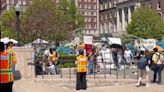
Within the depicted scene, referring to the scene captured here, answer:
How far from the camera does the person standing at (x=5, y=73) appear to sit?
10.3m

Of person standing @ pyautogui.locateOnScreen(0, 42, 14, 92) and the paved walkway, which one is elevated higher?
person standing @ pyautogui.locateOnScreen(0, 42, 14, 92)

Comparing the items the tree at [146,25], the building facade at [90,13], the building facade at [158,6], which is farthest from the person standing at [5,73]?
the building facade at [90,13]

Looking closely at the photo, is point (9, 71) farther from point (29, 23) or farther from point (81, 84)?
point (29, 23)

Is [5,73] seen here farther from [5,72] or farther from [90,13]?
[90,13]

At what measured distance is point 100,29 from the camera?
143m

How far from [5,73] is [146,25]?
76.0 meters

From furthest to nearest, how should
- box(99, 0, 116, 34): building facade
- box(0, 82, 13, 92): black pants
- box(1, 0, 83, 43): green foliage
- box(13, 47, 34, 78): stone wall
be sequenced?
box(99, 0, 116, 34): building facade < box(1, 0, 83, 43): green foliage < box(13, 47, 34, 78): stone wall < box(0, 82, 13, 92): black pants

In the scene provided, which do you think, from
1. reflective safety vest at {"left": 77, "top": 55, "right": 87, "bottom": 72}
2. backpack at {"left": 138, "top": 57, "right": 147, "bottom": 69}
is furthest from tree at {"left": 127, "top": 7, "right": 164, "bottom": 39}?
reflective safety vest at {"left": 77, "top": 55, "right": 87, "bottom": 72}

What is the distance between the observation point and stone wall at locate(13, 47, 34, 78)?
19.8 m

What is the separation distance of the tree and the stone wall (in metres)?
64.2

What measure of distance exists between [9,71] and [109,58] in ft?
65.1

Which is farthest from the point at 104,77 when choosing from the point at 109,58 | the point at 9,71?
the point at 9,71

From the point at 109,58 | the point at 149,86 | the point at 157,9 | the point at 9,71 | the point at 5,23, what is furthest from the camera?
the point at 157,9

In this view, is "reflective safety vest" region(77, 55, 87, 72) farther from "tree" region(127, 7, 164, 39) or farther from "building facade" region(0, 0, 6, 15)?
"building facade" region(0, 0, 6, 15)
